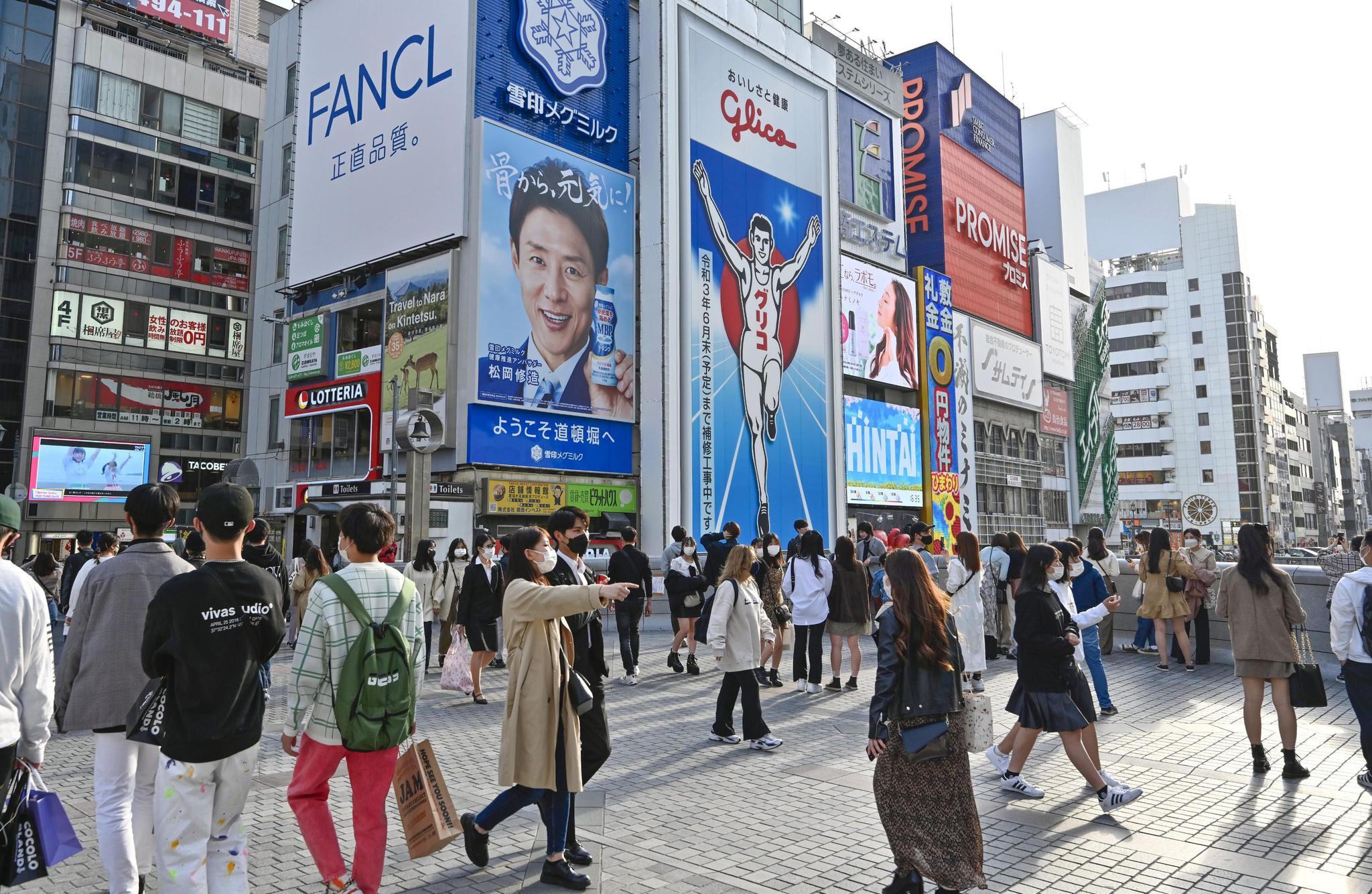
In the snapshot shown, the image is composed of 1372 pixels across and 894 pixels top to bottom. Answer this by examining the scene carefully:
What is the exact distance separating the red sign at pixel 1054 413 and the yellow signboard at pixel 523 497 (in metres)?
38.1

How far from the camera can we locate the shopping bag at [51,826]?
3430 mm

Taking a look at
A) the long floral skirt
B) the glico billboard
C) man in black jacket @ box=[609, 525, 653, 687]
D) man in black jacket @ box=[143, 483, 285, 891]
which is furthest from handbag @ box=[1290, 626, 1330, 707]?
the glico billboard

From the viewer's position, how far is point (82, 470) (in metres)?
36.7

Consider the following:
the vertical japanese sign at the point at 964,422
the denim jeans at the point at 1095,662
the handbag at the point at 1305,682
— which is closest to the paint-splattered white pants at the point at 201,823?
the handbag at the point at 1305,682

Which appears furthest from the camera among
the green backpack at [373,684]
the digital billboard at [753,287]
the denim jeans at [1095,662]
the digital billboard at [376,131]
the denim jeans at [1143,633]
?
the digital billboard at [753,287]

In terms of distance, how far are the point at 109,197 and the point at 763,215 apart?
2800cm

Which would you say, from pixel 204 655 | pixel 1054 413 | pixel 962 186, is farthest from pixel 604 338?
pixel 1054 413

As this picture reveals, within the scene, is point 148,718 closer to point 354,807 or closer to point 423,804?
point 354,807

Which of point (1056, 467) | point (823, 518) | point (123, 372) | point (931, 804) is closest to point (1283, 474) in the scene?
point (1056, 467)

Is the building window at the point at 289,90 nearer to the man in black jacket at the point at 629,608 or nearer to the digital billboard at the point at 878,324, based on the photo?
the digital billboard at the point at 878,324

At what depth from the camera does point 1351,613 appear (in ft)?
19.4

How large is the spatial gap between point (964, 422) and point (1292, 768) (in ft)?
137

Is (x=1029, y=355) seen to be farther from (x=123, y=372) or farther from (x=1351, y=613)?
(x=1351, y=613)

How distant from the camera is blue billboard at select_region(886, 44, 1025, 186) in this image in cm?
5003
